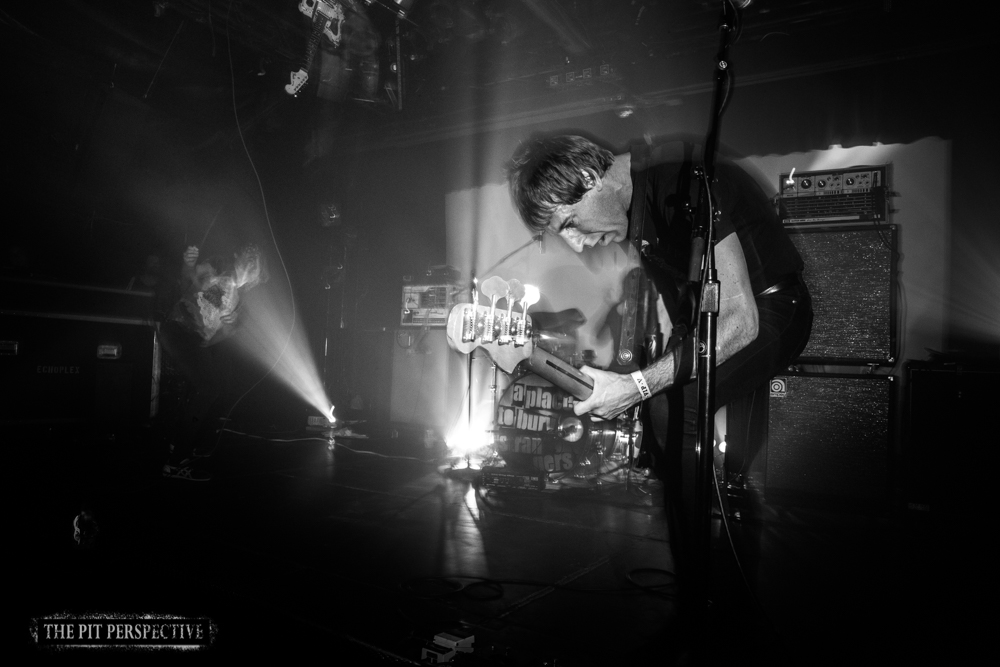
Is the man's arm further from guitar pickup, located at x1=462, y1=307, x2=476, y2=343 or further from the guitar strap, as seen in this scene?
guitar pickup, located at x1=462, y1=307, x2=476, y2=343

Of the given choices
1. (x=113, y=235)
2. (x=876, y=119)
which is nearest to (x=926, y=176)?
(x=876, y=119)

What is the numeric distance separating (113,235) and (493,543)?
640cm

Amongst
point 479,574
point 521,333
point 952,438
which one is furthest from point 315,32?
point 952,438

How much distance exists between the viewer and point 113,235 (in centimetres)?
677

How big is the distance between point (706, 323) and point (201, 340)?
4.25m

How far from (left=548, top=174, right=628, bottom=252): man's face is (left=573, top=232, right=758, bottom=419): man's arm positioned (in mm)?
776

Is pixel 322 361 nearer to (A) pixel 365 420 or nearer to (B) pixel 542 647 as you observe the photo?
(A) pixel 365 420

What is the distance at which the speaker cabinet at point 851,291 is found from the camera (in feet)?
12.8

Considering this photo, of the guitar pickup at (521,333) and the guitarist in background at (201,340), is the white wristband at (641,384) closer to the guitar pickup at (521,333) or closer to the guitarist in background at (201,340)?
the guitar pickup at (521,333)

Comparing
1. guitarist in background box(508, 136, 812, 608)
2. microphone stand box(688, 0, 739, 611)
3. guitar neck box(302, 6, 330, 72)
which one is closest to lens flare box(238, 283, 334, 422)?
guitar neck box(302, 6, 330, 72)

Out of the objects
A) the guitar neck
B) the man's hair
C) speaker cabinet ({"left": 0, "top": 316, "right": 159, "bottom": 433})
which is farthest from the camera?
the guitar neck

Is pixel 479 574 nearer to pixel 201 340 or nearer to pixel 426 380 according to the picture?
pixel 201 340

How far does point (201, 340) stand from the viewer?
469 centimetres

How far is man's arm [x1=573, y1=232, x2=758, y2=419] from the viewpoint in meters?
1.99
